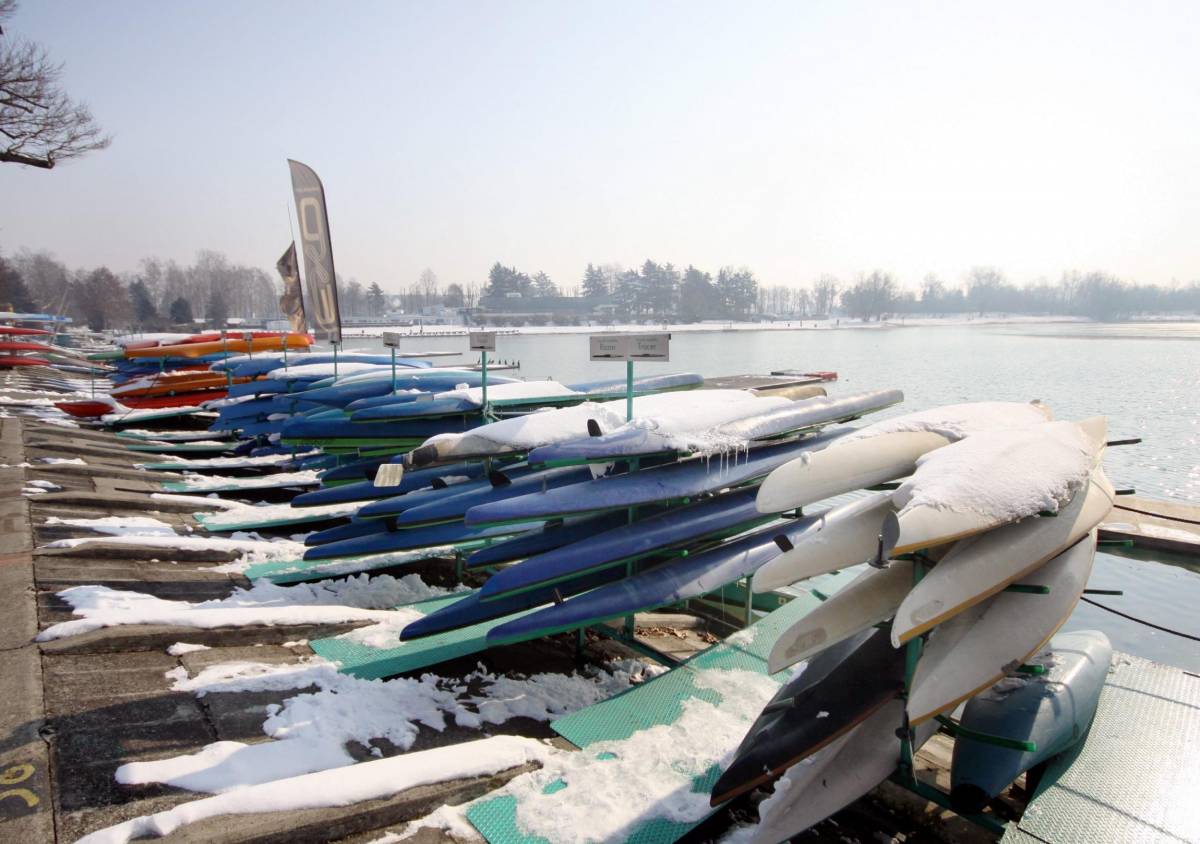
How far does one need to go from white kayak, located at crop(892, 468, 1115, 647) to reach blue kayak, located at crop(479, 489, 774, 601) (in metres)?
1.63

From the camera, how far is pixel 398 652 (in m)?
5.09

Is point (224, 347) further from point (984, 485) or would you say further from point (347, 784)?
point (984, 485)

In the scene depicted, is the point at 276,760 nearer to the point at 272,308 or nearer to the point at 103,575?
the point at 103,575

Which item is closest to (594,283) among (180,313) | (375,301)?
(375,301)

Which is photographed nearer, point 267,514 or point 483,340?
point 483,340

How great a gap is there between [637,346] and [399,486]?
128 inches

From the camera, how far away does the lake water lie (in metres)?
9.05

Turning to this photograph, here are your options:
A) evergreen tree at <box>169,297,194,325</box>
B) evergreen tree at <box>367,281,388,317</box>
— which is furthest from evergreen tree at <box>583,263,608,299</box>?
evergreen tree at <box>169,297,194,325</box>

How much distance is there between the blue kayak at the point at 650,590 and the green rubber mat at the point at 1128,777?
2214 mm

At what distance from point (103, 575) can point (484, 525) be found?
3700mm

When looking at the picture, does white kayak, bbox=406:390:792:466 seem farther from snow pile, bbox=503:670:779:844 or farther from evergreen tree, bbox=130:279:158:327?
evergreen tree, bbox=130:279:158:327

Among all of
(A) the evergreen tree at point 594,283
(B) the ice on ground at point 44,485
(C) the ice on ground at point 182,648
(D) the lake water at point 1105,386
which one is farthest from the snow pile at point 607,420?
(A) the evergreen tree at point 594,283

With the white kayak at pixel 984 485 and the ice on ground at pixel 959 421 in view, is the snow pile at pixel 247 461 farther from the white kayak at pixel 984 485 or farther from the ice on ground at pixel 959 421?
the white kayak at pixel 984 485

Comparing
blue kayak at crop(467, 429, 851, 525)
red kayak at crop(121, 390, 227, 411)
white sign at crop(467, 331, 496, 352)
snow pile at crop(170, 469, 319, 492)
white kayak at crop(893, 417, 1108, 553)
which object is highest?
white sign at crop(467, 331, 496, 352)
